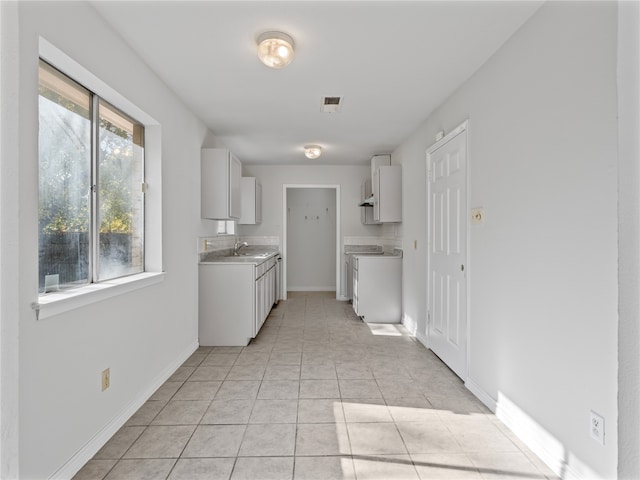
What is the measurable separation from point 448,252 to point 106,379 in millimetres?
2712

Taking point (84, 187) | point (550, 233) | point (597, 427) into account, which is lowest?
point (597, 427)

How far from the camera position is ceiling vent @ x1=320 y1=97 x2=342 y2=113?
321 centimetres

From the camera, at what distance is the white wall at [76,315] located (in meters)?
1.43

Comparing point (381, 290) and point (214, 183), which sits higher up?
point (214, 183)

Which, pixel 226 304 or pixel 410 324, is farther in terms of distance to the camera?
pixel 410 324

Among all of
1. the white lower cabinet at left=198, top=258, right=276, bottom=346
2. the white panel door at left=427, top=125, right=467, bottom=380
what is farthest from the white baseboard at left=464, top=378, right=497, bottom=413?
the white lower cabinet at left=198, top=258, right=276, bottom=346

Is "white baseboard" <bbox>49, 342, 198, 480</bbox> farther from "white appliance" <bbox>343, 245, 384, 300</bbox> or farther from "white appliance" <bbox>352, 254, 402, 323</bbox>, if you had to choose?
"white appliance" <bbox>343, 245, 384, 300</bbox>

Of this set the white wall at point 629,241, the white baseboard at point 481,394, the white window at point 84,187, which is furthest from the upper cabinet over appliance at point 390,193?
the white wall at point 629,241

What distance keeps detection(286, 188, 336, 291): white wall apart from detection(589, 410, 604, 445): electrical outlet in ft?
20.0

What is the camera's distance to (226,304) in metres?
3.84

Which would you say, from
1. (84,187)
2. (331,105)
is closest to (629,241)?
(84,187)

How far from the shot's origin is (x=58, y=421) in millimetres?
1641

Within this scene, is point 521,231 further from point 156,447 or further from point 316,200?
point 316,200

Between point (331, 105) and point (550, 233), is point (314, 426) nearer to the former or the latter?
point (550, 233)
